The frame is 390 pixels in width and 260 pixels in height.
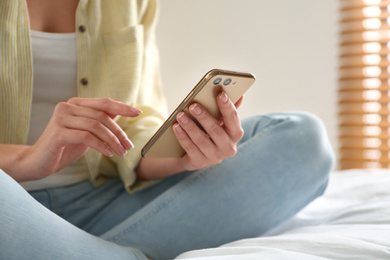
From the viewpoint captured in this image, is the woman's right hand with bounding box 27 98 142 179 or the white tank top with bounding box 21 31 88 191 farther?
the white tank top with bounding box 21 31 88 191

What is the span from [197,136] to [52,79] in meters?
0.32

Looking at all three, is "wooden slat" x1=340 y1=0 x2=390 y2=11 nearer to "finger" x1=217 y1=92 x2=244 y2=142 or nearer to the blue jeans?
the blue jeans

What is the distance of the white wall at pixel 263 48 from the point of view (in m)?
2.64

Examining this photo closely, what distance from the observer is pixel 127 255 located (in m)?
0.67

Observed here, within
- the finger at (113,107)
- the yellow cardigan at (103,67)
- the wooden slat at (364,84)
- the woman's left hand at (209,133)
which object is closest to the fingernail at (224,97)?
the woman's left hand at (209,133)

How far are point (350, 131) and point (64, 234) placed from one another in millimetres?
2409

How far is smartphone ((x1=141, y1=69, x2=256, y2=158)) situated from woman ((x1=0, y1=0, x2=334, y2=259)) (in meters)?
0.01

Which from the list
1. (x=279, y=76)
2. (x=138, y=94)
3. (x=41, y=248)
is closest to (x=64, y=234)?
(x=41, y=248)

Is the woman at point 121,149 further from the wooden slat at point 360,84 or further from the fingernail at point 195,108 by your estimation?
the wooden slat at point 360,84

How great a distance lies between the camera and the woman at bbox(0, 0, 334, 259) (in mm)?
710

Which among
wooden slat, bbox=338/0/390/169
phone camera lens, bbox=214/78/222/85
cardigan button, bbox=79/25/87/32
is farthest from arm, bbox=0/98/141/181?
wooden slat, bbox=338/0/390/169

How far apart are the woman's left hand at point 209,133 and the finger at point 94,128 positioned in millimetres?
93

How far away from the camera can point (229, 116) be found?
711mm

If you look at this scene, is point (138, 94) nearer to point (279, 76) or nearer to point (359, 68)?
point (279, 76)
